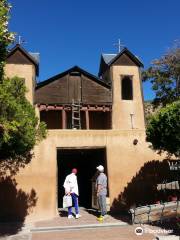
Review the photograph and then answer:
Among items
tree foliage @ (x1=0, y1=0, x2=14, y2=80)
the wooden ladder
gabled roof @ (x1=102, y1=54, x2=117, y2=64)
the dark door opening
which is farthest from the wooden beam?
tree foliage @ (x1=0, y1=0, x2=14, y2=80)

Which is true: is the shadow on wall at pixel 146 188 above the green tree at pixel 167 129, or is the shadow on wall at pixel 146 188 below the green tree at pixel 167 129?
below

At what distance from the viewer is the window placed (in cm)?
2832

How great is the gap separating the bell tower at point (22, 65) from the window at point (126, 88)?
22.2 feet

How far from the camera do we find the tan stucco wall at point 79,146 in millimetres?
13320

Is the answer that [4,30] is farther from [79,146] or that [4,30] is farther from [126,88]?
[126,88]

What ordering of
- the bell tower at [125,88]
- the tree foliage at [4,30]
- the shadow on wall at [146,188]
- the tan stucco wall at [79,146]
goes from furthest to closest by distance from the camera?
the bell tower at [125,88] → the shadow on wall at [146,188] → the tan stucco wall at [79,146] → the tree foliage at [4,30]

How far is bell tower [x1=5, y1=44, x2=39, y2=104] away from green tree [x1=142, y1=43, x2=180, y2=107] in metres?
9.85

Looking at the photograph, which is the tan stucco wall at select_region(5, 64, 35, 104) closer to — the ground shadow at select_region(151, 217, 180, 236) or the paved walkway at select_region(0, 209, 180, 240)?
the paved walkway at select_region(0, 209, 180, 240)

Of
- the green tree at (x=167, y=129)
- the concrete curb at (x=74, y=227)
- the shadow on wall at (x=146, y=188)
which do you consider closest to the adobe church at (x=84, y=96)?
the shadow on wall at (x=146, y=188)

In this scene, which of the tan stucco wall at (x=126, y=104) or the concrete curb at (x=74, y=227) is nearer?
the concrete curb at (x=74, y=227)

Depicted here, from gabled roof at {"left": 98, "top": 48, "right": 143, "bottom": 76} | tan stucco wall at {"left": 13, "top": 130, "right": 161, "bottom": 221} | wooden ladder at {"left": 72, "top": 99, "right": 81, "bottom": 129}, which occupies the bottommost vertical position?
tan stucco wall at {"left": 13, "top": 130, "right": 161, "bottom": 221}

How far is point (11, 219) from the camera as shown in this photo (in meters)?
12.9

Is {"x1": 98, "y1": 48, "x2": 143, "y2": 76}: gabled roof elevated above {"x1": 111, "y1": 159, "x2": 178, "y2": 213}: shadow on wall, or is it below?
above

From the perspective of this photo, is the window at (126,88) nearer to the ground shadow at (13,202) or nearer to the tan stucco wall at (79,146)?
the tan stucco wall at (79,146)
